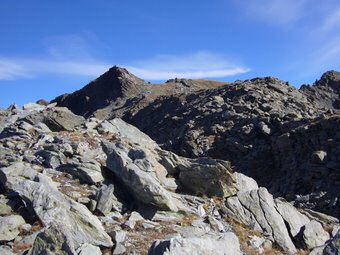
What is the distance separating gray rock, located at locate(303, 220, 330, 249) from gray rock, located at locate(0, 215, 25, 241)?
1053 centimetres

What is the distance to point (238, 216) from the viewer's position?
17609 millimetres

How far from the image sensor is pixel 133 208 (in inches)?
664

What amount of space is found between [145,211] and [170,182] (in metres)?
3.52

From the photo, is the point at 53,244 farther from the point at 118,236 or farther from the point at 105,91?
the point at 105,91

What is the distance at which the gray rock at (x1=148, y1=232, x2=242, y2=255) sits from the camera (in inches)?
408

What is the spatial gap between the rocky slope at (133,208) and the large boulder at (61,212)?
3cm

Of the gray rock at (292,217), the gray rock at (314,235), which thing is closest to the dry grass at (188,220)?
the gray rock at (292,217)

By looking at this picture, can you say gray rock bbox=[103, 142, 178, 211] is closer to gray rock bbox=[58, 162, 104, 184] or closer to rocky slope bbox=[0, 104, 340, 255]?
rocky slope bbox=[0, 104, 340, 255]

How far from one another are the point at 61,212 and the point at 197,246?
538cm

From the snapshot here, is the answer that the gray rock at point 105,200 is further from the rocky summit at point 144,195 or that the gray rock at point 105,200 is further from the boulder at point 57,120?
the boulder at point 57,120

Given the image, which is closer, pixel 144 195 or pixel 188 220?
pixel 188 220

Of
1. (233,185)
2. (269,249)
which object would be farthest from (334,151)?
(269,249)

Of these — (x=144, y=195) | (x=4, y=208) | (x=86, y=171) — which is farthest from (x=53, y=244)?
(x=86, y=171)

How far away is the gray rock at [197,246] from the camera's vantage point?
34.0 feet
